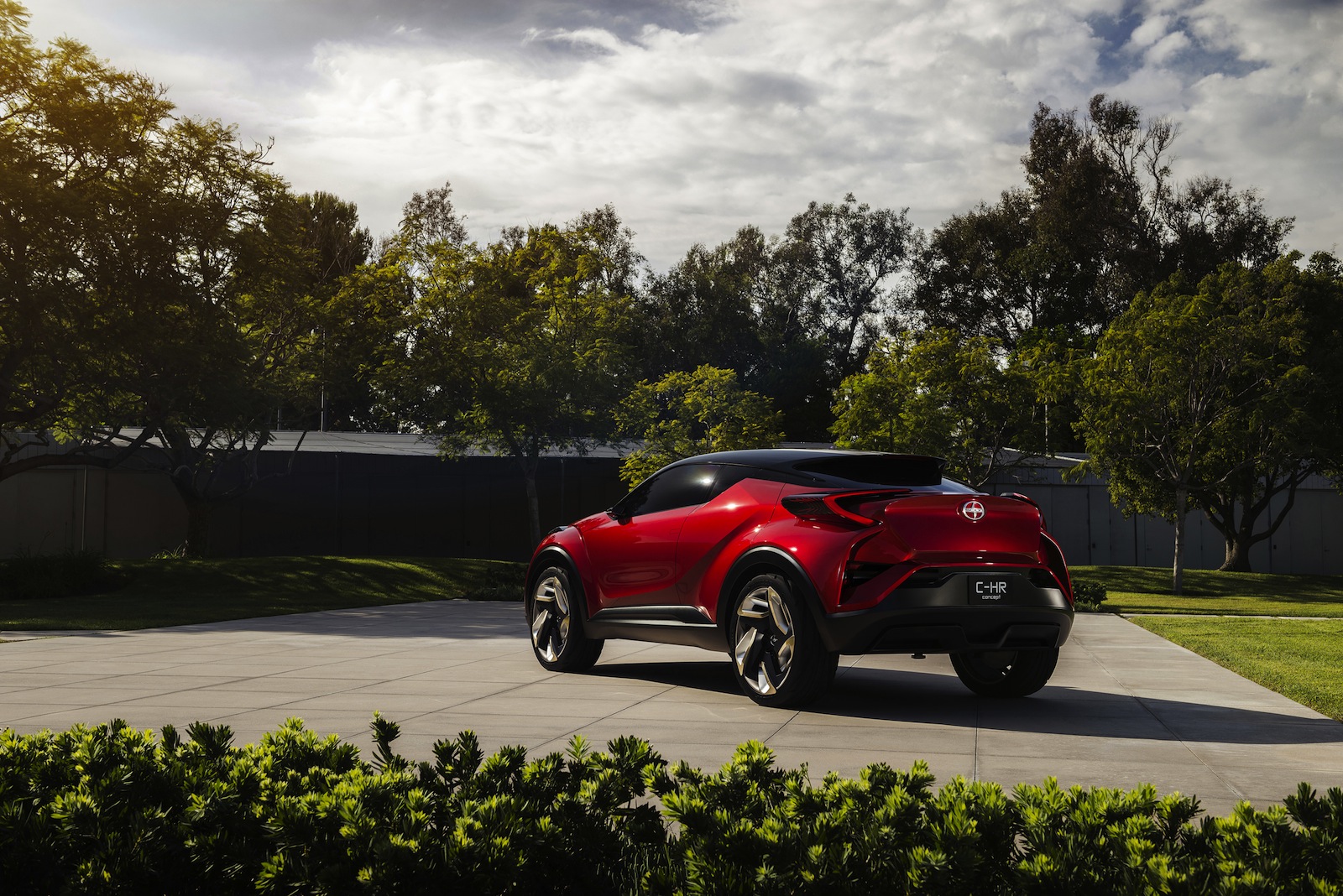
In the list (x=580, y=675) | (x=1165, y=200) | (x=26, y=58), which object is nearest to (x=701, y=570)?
(x=580, y=675)

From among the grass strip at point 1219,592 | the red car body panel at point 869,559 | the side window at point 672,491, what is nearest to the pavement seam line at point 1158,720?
the red car body panel at point 869,559

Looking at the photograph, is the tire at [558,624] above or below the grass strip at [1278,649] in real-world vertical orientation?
above

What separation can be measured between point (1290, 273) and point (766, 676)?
2719 cm

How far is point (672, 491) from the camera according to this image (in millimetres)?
8812

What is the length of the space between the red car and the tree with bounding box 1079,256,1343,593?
20213 millimetres

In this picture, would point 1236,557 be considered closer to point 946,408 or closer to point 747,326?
point 946,408

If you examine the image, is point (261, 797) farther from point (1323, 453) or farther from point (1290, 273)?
point (1290, 273)

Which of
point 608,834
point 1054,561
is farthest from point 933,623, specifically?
point 608,834

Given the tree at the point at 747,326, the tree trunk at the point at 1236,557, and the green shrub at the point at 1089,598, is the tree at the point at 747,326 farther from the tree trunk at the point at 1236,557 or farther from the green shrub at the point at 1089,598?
the green shrub at the point at 1089,598

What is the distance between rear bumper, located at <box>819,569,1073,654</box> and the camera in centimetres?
695

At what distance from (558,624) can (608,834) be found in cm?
623

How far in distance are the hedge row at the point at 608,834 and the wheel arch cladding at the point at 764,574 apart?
324 cm

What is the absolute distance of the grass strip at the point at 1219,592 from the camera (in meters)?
20.3

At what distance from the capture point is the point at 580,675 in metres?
9.27
